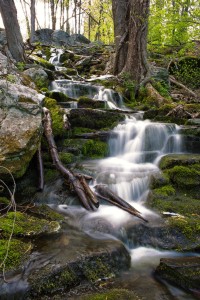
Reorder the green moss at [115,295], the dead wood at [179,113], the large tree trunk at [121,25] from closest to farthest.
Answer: the green moss at [115,295] < the dead wood at [179,113] < the large tree trunk at [121,25]

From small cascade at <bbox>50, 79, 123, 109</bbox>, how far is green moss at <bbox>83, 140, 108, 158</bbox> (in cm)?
361

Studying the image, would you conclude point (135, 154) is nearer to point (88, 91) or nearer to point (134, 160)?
point (134, 160)

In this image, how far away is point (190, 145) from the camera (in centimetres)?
705

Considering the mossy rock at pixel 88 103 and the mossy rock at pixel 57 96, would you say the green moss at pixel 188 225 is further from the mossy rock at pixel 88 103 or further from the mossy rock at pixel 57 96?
the mossy rock at pixel 57 96

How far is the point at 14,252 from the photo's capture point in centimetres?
332

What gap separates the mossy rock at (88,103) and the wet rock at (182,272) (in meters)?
5.89

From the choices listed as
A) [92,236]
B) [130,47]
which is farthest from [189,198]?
[130,47]

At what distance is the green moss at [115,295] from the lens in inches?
118

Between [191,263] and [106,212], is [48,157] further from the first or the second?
[191,263]

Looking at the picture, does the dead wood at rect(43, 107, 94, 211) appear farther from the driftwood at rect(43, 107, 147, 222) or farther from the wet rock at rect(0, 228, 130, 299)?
the wet rock at rect(0, 228, 130, 299)

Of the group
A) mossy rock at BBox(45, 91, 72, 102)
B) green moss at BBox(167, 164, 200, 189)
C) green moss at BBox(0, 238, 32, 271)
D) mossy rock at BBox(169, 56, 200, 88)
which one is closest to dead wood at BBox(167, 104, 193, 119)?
green moss at BBox(167, 164, 200, 189)

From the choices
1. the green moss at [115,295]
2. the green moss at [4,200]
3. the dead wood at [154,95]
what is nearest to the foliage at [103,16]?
the dead wood at [154,95]

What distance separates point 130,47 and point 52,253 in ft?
31.8

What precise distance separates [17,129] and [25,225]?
75.0 inches
